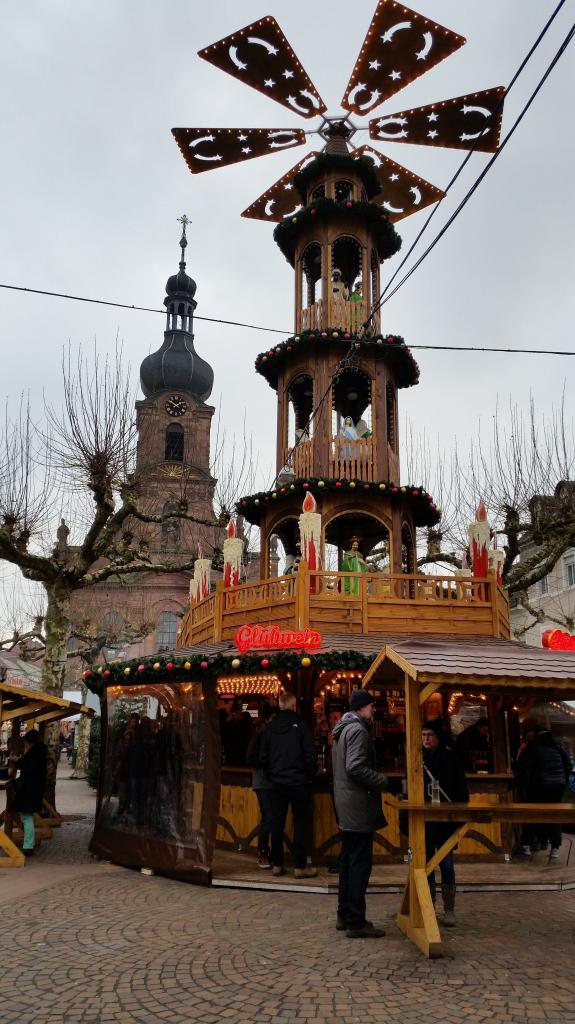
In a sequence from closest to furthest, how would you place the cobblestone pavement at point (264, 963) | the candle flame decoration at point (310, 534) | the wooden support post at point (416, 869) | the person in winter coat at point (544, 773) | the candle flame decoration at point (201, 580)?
the cobblestone pavement at point (264, 963) < the wooden support post at point (416, 869) < the person in winter coat at point (544, 773) < the candle flame decoration at point (310, 534) < the candle flame decoration at point (201, 580)

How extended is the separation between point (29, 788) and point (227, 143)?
1367cm

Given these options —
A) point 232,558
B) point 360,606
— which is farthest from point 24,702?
point 360,606

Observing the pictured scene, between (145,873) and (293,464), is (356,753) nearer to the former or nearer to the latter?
(145,873)

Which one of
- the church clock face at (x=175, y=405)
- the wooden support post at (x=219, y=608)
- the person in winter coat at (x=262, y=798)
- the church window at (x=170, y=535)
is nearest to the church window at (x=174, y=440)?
the church clock face at (x=175, y=405)

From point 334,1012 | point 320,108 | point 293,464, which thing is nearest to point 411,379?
point 293,464

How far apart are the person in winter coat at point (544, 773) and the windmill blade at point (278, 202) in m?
13.9

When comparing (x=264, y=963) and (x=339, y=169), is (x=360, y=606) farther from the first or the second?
(x=339, y=169)

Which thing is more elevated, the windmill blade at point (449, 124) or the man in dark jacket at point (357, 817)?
the windmill blade at point (449, 124)

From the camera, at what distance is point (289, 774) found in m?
9.01

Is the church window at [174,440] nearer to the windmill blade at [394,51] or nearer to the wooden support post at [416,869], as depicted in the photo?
the windmill blade at [394,51]

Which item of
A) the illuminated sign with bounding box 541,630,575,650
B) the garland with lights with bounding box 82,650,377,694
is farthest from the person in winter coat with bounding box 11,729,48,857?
the illuminated sign with bounding box 541,630,575,650

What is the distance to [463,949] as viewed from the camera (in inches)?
250

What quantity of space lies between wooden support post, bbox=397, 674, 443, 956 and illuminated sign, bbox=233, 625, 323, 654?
306 centimetres

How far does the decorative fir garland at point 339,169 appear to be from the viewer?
1694cm
